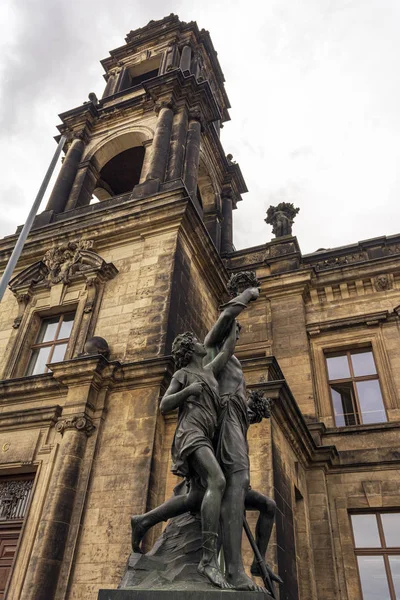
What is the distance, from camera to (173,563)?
3.90m

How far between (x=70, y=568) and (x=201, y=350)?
504 centimetres

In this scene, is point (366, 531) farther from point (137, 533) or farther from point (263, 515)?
point (137, 533)

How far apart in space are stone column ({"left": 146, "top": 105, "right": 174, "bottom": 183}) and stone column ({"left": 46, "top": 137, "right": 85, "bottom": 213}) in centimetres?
334

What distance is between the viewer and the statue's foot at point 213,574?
3453 millimetres

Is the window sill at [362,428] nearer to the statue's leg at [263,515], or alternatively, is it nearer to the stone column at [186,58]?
the statue's leg at [263,515]

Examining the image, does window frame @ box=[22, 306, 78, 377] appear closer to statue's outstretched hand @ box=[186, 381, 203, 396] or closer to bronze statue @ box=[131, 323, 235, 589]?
bronze statue @ box=[131, 323, 235, 589]

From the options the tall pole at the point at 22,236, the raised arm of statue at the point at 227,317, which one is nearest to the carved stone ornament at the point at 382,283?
the tall pole at the point at 22,236

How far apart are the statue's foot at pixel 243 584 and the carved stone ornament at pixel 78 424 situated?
5.71 meters

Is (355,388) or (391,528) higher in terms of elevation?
(355,388)

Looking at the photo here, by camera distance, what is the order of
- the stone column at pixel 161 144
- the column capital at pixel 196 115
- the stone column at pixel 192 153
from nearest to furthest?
the stone column at pixel 161 144 → the stone column at pixel 192 153 → the column capital at pixel 196 115

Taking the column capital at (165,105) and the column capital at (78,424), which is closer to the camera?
the column capital at (78,424)

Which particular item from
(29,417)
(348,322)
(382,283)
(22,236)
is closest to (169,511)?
(29,417)

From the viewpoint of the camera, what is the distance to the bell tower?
616 inches

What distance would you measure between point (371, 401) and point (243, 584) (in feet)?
31.4
